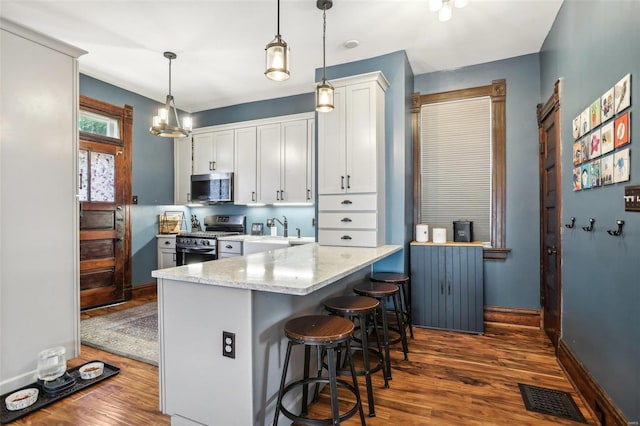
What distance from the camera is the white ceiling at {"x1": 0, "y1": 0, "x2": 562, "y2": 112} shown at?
2.79m

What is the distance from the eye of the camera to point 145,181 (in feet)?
16.5

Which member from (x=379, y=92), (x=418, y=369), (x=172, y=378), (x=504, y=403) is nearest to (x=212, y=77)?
(x=379, y=92)

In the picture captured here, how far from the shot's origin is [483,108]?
3834 millimetres

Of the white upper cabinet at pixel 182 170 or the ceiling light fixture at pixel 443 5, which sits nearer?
the ceiling light fixture at pixel 443 5

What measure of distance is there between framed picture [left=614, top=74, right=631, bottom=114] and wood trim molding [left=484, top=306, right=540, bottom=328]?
255 centimetres

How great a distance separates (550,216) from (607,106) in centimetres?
163

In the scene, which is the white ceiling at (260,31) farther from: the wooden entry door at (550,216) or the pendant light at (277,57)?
the pendant light at (277,57)

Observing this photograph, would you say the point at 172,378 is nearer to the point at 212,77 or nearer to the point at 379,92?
the point at 379,92

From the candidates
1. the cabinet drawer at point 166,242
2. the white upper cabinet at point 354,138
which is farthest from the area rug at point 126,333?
the white upper cabinet at point 354,138

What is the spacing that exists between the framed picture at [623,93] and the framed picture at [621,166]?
226mm

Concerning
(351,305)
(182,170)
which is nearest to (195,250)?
(182,170)

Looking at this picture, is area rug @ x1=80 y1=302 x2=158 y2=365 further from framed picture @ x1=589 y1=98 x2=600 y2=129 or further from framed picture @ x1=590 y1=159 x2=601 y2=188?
framed picture @ x1=589 y1=98 x2=600 y2=129

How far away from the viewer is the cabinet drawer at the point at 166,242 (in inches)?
201

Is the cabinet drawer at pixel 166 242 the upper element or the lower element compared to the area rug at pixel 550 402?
upper
